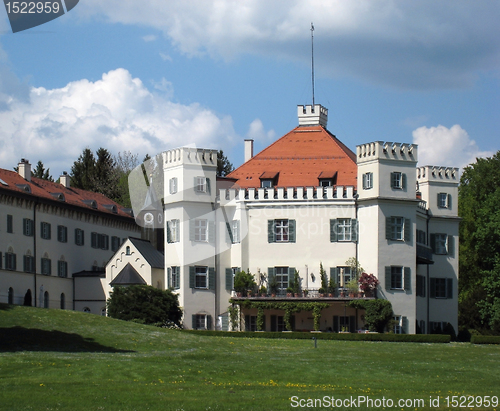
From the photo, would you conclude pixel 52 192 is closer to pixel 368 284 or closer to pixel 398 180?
pixel 368 284

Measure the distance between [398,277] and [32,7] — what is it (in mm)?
33942

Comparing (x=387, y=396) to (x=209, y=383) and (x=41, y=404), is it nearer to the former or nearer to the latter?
(x=209, y=383)

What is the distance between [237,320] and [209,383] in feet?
98.7

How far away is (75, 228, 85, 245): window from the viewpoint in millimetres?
73875

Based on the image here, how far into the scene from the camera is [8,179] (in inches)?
2675

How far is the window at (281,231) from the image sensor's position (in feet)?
202

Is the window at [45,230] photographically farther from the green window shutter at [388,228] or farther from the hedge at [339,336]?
the green window shutter at [388,228]

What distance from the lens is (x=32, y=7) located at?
34.0 m

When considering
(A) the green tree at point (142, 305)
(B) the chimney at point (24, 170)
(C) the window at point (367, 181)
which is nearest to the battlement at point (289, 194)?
(C) the window at point (367, 181)

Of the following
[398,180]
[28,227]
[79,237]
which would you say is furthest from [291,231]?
[79,237]

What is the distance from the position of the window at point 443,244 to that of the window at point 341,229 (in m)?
8.66

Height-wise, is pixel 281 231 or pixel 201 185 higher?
pixel 201 185

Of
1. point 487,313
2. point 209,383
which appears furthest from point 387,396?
point 487,313

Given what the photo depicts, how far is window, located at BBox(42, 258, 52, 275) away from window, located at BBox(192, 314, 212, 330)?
14.6 metres
